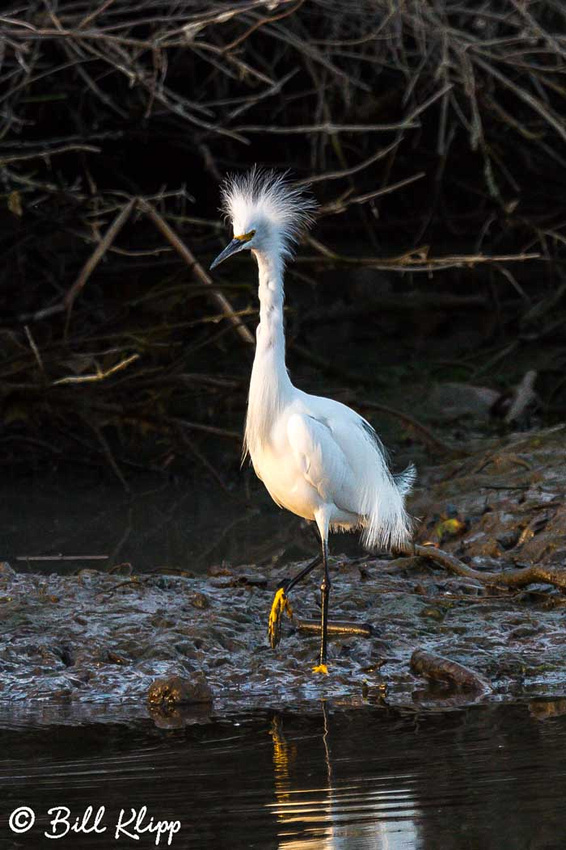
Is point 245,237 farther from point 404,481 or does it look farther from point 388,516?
point 404,481

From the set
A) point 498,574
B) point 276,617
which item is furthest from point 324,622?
point 498,574

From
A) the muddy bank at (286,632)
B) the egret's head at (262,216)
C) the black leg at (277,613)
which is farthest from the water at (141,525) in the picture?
the egret's head at (262,216)

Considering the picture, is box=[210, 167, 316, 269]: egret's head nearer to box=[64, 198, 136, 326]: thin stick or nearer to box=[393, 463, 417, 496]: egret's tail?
box=[393, 463, 417, 496]: egret's tail

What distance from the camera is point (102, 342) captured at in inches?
285

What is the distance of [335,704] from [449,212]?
6.98m

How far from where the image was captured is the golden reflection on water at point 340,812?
2.70 metres

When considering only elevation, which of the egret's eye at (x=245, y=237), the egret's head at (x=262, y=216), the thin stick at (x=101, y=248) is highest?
the thin stick at (x=101, y=248)

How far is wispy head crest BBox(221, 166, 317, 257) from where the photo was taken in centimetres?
478

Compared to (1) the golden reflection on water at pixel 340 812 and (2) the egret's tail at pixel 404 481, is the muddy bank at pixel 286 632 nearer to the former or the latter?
(2) the egret's tail at pixel 404 481

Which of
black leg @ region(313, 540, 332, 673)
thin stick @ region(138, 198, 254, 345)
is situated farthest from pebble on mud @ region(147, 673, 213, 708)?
thin stick @ region(138, 198, 254, 345)

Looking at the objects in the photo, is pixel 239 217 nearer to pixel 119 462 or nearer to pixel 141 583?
pixel 141 583

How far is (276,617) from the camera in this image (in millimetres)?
4602

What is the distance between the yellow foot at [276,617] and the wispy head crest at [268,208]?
4.20 ft
